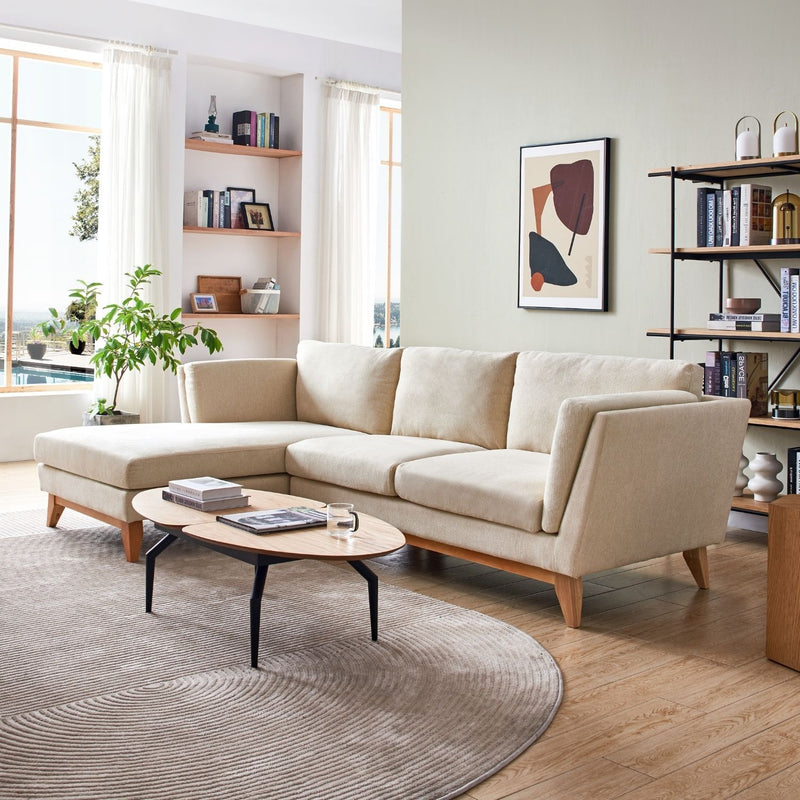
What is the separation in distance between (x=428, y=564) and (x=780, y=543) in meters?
1.61

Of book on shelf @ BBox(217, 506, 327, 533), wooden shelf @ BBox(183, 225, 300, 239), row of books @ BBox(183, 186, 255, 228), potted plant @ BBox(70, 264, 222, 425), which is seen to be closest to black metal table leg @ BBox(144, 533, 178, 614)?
book on shelf @ BBox(217, 506, 327, 533)

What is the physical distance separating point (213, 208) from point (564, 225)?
120 inches

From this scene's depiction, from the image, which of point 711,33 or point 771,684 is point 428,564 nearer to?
point 771,684

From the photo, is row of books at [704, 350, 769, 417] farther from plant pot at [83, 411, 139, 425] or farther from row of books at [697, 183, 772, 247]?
plant pot at [83, 411, 139, 425]

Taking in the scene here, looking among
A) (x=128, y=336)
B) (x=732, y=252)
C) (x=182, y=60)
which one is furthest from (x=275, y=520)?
(x=182, y=60)

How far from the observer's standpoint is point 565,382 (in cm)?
425

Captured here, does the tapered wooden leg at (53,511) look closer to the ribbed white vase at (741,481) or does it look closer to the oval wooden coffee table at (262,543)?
the oval wooden coffee table at (262,543)

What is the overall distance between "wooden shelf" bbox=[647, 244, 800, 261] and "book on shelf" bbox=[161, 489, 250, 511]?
224cm

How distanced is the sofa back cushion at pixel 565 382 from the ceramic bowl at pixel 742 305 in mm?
543

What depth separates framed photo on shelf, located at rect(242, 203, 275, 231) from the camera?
7.63m

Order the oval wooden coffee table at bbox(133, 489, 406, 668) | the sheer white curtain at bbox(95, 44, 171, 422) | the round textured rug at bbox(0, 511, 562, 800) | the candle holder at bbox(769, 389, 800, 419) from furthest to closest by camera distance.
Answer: the sheer white curtain at bbox(95, 44, 171, 422) → the candle holder at bbox(769, 389, 800, 419) → the oval wooden coffee table at bbox(133, 489, 406, 668) → the round textured rug at bbox(0, 511, 562, 800)

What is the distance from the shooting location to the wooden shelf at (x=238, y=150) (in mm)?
7219

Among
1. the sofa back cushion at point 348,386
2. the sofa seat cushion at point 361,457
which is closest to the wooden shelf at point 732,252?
the sofa seat cushion at point 361,457

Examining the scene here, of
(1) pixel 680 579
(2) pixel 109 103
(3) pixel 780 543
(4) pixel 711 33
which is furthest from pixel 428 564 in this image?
(2) pixel 109 103
